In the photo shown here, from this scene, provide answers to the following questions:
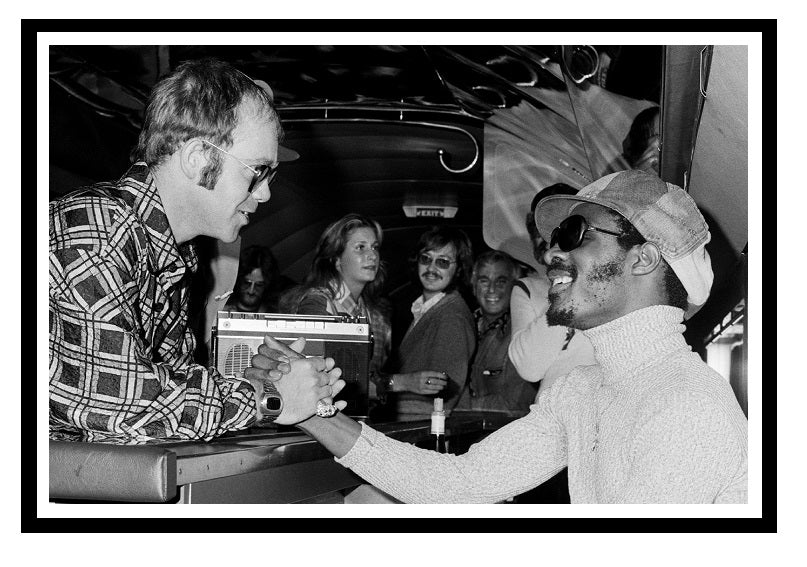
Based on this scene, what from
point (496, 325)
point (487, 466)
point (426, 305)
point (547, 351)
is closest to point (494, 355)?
point (496, 325)

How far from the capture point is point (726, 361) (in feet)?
16.1

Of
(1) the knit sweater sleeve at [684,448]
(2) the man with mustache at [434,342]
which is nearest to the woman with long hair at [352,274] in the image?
(2) the man with mustache at [434,342]

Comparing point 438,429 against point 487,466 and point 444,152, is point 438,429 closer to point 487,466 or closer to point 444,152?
point 487,466

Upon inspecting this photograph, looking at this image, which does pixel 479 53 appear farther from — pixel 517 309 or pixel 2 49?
pixel 2 49

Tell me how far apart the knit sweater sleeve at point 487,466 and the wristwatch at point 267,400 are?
0.74ft

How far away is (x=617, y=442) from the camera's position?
1.88 m

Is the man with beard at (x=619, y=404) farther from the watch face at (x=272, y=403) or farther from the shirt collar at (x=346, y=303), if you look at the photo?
the shirt collar at (x=346, y=303)

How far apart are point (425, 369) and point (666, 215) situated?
2.07m

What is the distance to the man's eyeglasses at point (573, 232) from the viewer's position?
205cm

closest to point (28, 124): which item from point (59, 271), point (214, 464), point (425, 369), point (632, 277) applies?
point (59, 271)

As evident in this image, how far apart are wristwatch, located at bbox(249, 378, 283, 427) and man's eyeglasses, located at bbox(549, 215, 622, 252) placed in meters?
0.70

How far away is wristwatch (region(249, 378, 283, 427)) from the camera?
6.17 feet

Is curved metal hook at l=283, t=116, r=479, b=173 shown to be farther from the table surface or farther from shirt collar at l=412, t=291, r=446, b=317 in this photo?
the table surface

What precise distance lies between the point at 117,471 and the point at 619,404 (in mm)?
1001
